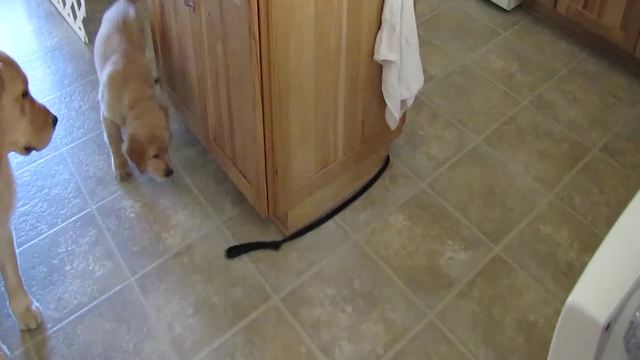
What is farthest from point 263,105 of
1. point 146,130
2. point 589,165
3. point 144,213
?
point 589,165

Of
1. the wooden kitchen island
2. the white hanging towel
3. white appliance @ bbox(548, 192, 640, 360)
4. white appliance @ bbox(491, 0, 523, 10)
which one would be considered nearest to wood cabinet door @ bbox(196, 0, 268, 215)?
the wooden kitchen island

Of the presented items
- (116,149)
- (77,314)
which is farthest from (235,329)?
(116,149)

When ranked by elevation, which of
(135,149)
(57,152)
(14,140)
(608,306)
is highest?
(608,306)

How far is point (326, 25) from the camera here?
146 centimetres

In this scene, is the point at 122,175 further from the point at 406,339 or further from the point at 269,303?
the point at 406,339

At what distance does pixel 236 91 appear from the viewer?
157cm

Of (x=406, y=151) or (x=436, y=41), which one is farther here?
(x=436, y=41)

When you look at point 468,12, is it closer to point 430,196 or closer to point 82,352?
point 430,196

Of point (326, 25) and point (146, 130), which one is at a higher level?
point (326, 25)

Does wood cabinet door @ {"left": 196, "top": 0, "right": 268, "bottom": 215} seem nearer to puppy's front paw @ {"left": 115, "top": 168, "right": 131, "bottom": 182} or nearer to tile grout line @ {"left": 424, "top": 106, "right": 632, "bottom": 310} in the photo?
puppy's front paw @ {"left": 115, "top": 168, "right": 131, "bottom": 182}

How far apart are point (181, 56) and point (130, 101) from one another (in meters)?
0.20

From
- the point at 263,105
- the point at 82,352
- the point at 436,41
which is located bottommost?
the point at 82,352

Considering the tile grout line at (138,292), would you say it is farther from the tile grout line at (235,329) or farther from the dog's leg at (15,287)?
the dog's leg at (15,287)

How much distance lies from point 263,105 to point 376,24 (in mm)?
345
